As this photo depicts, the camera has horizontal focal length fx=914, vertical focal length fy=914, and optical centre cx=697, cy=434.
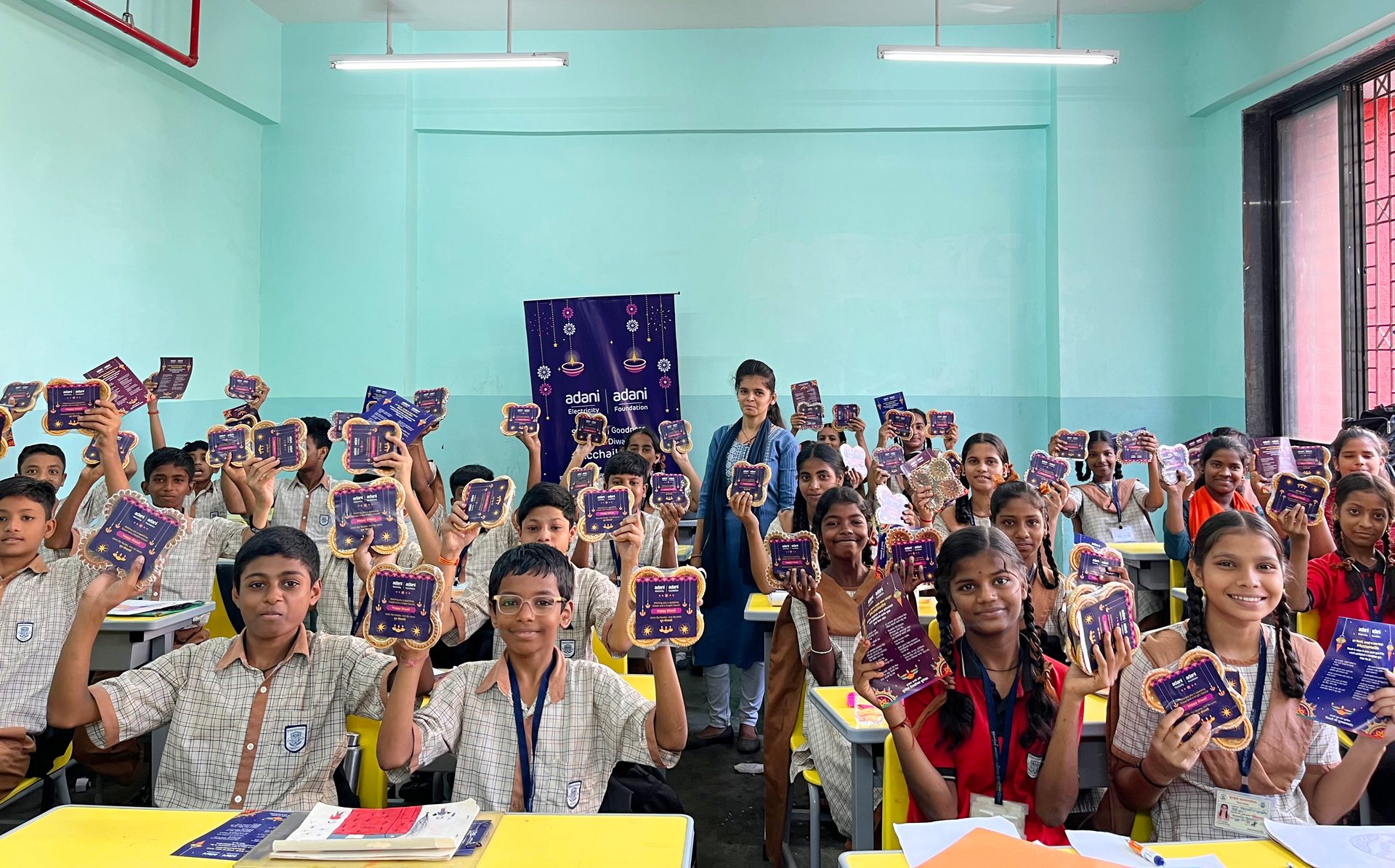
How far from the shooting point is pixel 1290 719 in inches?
72.9

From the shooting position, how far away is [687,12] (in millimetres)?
6395

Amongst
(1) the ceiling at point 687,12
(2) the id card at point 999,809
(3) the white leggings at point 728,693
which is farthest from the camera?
(1) the ceiling at point 687,12

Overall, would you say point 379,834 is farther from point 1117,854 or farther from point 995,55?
point 995,55

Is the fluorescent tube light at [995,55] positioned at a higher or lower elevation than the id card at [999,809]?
higher

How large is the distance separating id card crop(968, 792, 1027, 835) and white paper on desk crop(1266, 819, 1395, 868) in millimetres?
437

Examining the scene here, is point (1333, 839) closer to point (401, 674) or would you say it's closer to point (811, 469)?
point (401, 674)

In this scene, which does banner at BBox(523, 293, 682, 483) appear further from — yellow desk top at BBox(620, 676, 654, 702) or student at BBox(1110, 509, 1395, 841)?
student at BBox(1110, 509, 1395, 841)

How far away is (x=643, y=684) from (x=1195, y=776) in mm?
1279

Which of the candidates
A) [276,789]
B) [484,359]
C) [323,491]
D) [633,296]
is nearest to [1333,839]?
[276,789]

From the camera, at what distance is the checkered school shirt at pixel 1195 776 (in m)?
1.82

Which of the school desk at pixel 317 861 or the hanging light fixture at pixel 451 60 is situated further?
the hanging light fixture at pixel 451 60

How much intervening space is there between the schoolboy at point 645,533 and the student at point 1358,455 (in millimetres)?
2449

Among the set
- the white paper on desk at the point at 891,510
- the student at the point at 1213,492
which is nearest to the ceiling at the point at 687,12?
the student at the point at 1213,492

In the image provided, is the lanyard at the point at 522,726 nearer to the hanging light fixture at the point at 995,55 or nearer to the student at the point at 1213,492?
the student at the point at 1213,492
